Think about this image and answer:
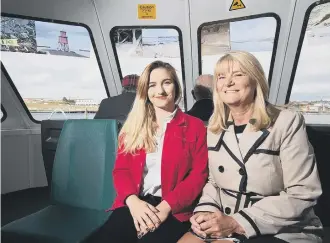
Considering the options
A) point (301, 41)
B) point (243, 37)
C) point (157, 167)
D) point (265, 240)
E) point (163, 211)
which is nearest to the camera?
point (265, 240)

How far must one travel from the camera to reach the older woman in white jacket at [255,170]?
1205 millimetres

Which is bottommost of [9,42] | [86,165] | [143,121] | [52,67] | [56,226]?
[56,226]

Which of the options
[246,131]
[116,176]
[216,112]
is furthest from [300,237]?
[116,176]

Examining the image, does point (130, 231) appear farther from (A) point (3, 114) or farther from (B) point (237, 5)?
(A) point (3, 114)

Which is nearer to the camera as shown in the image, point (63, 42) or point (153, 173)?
point (153, 173)

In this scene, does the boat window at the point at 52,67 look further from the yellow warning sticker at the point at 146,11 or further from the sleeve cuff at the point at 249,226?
the sleeve cuff at the point at 249,226

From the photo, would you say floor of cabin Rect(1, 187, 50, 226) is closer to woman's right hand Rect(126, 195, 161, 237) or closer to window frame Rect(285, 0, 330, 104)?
woman's right hand Rect(126, 195, 161, 237)

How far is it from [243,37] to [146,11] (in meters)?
1.16

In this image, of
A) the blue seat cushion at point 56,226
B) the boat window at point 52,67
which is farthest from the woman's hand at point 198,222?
the boat window at point 52,67

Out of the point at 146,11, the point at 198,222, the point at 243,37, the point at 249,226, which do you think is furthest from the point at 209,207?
the point at 146,11

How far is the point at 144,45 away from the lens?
4.04m

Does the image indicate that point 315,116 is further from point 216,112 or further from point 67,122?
point 67,122

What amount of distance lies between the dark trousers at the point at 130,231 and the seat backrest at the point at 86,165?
0.34 metres

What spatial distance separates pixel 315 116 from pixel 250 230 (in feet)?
8.70
